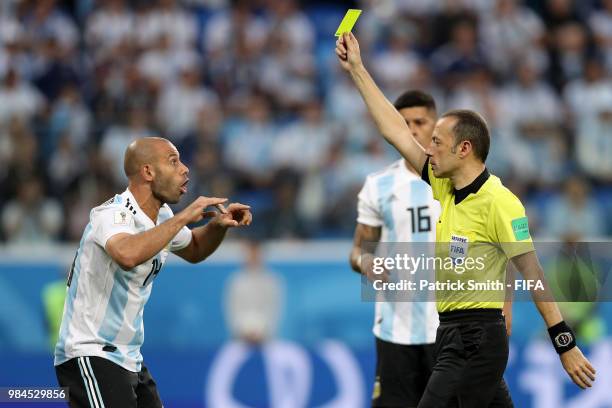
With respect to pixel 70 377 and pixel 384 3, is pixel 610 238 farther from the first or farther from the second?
pixel 70 377

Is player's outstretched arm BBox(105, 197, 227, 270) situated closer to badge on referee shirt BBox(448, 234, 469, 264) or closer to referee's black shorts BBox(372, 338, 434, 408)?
badge on referee shirt BBox(448, 234, 469, 264)

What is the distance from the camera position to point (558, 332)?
222 inches

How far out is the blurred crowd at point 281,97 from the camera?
1216 centimetres

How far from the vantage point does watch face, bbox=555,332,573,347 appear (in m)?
5.62

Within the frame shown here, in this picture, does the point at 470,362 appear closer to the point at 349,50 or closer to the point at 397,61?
the point at 349,50

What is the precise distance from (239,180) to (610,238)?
164 inches

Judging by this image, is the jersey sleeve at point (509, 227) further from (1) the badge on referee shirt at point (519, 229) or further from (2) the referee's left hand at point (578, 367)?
(2) the referee's left hand at point (578, 367)

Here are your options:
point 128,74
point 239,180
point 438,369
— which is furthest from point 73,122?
point 438,369

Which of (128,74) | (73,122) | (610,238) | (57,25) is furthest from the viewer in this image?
(57,25)

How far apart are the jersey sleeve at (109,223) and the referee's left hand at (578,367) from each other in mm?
2437

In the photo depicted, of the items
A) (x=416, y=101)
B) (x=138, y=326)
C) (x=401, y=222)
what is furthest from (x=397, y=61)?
(x=138, y=326)

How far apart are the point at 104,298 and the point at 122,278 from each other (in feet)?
0.49

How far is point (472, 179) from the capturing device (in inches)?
234

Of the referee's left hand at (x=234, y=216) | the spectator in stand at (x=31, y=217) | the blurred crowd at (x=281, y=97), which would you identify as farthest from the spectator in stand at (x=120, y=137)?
the referee's left hand at (x=234, y=216)
